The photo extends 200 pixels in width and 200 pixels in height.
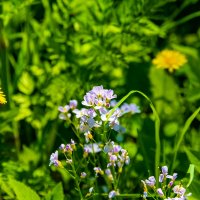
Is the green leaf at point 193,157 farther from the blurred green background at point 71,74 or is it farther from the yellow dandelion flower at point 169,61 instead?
the yellow dandelion flower at point 169,61

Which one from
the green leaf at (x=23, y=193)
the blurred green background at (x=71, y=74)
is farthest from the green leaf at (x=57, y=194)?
the blurred green background at (x=71, y=74)

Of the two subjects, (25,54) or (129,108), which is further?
(25,54)

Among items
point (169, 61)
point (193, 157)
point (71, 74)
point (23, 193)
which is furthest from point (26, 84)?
point (193, 157)

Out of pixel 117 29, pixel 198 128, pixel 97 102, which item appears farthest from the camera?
pixel 198 128

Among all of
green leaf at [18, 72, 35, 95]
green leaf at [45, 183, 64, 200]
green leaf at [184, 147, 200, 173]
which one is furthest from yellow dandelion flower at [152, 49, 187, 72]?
green leaf at [45, 183, 64, 200]

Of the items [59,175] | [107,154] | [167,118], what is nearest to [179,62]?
[167,118]

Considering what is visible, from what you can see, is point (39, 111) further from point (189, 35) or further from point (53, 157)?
point (189, 35)

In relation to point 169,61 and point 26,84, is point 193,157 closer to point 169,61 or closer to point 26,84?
point 169,61

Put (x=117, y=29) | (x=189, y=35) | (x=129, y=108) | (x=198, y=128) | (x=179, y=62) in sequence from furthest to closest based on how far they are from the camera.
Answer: (x=189, y=35)
(x=198, y=128)
(x=179, y=62)
(x=117, y=29)
(x=129, y=108)

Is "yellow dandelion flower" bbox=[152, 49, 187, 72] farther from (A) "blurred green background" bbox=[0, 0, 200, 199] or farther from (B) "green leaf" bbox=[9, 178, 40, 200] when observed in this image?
(B) "green leaf" bbox=[9, 178, 40, 200]
